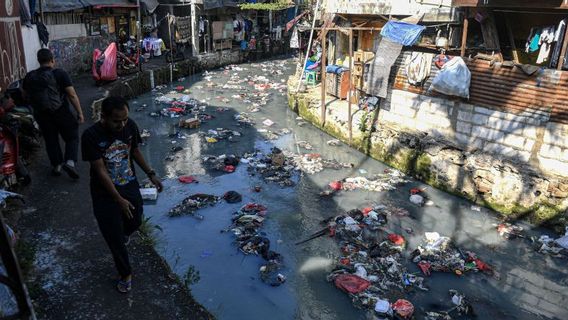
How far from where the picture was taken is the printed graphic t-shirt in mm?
3096

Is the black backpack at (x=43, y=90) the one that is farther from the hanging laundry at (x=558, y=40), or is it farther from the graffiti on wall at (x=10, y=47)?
the hanging laundry at (x=558, y=40)

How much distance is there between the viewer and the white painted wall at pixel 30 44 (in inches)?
374

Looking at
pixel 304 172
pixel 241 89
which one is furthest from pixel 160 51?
pixel 304 172

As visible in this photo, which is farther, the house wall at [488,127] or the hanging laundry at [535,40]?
the hanging laundry at [535,40]

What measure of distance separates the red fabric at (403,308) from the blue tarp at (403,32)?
18.9ft

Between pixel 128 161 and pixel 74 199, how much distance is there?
2.20m

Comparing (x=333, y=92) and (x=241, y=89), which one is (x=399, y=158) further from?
(x=241, y=89)

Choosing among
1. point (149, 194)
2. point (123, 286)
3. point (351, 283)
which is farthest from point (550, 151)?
point (123, 286)

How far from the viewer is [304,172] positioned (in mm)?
8625

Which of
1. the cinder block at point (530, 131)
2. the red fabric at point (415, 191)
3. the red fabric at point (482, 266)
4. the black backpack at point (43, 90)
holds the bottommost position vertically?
the red fabric at point (482, 266)

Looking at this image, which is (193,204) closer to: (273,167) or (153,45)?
(273,167)

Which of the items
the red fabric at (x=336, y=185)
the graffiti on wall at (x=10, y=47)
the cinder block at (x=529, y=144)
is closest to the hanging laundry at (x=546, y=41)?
the cinder block at (x=529, y=144)

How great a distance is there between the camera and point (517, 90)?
7.20m

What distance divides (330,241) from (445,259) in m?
1.53
